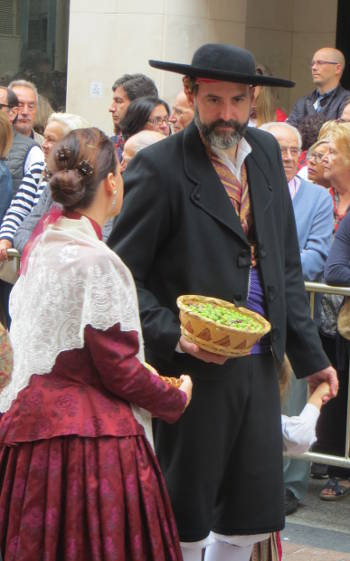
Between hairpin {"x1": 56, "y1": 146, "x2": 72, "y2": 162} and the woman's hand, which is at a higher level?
hairpin {"x1": 56, "y1": 146, "x2": 72, "y2": 162}

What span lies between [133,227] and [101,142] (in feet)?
1.10

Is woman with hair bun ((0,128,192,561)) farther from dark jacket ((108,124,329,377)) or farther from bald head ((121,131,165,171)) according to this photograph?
bald head ((121,131,165,171))

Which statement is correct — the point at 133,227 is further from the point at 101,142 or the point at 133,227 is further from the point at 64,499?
the point at 64,499

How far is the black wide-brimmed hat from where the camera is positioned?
3.73 meters

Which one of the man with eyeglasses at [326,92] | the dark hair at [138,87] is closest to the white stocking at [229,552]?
the dark hair at [138,87]

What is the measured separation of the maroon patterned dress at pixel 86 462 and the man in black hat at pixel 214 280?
0.28 meters

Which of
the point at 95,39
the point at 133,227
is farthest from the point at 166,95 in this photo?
the point at 133,227

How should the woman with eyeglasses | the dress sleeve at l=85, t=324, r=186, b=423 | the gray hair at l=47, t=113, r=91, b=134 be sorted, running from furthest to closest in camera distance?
the woman with eyeglasses < the gray hair at l=47, t=113, r=91, b=134 < the dress sleeve at l=85, t=324, r=186, b=423

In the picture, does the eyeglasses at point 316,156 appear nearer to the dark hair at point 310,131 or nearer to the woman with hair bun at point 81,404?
the dark hair at point 310,131

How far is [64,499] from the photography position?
11.3 ft

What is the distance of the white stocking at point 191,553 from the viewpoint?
382 cm

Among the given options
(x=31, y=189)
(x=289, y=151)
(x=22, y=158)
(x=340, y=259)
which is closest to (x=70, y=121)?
(x=31, y=189)

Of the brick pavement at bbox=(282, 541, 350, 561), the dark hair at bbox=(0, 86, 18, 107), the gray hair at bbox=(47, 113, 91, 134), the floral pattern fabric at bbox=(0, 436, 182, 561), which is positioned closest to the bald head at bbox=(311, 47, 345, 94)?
the dark hair at bbox=(0, 86, 18, 107)

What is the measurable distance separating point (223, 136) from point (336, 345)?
245 centimetres
